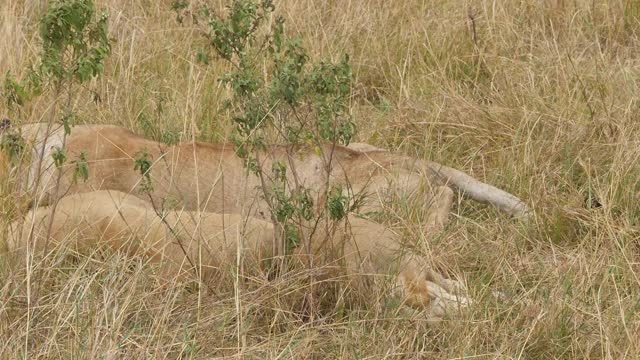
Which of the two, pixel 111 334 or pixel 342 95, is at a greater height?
pixel 342 95

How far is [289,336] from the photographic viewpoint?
14.0 ft

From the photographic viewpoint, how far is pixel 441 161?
19.8 feet

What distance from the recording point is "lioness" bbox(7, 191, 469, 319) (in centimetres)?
455

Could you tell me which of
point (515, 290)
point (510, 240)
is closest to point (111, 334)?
point (515, 290)

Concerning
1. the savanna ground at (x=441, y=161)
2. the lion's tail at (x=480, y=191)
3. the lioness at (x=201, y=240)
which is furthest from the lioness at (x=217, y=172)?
the lioness at (x=201, y=240)

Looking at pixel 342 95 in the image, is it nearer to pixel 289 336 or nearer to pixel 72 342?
pixel 289 336

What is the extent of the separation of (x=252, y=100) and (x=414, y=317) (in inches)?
37.5

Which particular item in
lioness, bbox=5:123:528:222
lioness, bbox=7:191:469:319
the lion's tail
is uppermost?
lioness, bbox=7:191:469:319

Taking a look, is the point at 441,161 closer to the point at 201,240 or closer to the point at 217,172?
the point at 217,172

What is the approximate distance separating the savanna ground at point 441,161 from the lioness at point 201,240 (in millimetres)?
93

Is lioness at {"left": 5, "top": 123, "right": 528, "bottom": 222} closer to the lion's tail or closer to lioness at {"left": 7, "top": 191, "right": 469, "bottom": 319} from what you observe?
the lion's tail

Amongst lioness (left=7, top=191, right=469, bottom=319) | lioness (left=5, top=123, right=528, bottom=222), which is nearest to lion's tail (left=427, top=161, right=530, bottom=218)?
lioness (left=5, top=123, right=528, bottom=222)

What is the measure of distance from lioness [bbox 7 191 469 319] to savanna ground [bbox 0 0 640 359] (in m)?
0.09

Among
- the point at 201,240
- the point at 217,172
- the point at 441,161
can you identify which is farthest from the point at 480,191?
the point at 201,240
